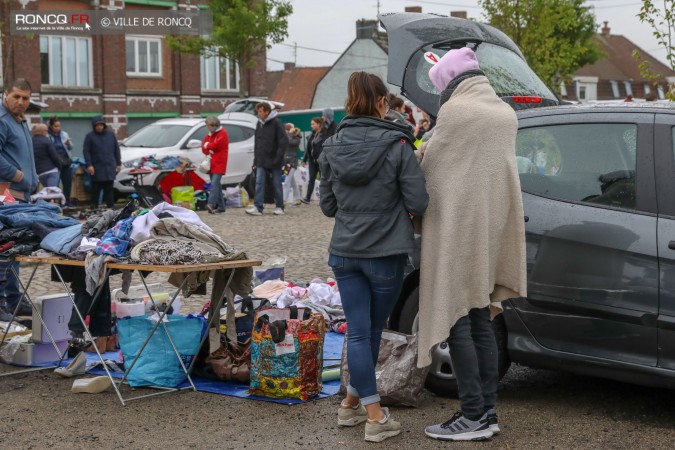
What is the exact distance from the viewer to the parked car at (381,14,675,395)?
5.32 m

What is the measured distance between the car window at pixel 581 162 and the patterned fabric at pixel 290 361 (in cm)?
159

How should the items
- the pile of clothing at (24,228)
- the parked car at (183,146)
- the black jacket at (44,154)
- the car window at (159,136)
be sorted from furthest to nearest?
1. the car window at (159,136)
2. the parked car at (183,146)
3. the black jacket at (44,154)
4. the pile of clothing at (24,228)

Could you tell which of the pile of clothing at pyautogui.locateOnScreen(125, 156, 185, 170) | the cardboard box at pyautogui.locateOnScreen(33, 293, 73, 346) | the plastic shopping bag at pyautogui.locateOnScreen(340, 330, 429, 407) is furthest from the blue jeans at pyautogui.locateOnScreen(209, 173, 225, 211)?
the plastic shopping bag at pyautogui.locateOnScreen(340, 330, 429, 407)

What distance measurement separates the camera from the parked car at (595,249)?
532cm

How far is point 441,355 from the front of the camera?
6035mm

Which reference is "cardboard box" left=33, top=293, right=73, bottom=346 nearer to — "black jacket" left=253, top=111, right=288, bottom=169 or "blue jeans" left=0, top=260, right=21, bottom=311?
"blue jeans" left=0, top=260, right=21, bottom=311

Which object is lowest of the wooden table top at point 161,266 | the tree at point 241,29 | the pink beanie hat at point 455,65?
the wooden table top at point 161,266

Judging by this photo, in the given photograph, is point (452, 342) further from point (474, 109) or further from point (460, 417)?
point (474, 109)

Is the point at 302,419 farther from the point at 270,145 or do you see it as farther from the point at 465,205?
the point at 270,145

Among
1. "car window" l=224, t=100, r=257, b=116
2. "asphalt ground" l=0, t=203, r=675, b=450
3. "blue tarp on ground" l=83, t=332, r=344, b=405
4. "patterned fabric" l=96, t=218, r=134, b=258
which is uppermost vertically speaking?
"car window" l=224, t=100, r=257, b=116

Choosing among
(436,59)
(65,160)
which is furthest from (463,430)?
(65,160)

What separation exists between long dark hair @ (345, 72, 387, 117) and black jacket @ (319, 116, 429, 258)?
60mm

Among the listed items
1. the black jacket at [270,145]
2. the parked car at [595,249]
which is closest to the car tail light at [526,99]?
the parked car at [595,249]

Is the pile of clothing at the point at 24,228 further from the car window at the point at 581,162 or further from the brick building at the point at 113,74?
the brick building at the point at 113,74
